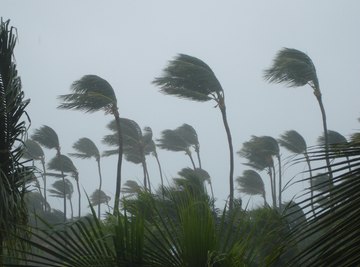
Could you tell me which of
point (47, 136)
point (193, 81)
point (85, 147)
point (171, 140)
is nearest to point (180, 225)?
point (193, 81)

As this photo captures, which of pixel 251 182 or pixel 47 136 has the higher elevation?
pixel 47 136

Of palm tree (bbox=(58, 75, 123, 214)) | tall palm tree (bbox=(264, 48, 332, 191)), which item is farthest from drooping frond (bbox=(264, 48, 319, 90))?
palm tree (bbox=(58, 75, 123, 214))

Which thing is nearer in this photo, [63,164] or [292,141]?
[292,141]

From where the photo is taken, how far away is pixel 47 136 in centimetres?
3284

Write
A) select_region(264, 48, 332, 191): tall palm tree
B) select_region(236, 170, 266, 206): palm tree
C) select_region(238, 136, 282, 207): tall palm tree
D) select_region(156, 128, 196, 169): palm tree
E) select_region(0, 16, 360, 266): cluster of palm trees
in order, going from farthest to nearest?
1. select_region(236, 170, 266, 206): palm tree
2. select_region(156, 128, 196, 169): palm tree
3. select_region(238, 136, 282, 207): tall palm tree
4. select_region(264, 48, 332, 191): tall palm tree
5. select_region(0, 16, 360, 266): cluster of palm trees

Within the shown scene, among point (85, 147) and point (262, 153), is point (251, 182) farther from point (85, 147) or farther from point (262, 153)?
point (85, 147)

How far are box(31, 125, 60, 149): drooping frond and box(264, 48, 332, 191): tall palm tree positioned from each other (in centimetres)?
1984

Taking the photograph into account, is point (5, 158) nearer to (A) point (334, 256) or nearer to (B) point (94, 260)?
(B) point (94, 260)

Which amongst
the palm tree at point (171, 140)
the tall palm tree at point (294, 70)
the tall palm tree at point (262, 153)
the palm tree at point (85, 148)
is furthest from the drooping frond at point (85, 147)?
the tall palm tree at point (294, 70)

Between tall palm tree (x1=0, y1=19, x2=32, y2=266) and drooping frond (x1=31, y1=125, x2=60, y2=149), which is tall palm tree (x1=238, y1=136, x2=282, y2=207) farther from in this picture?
tall palm tree (x1=0, y1=19, x2=32, y2=266)

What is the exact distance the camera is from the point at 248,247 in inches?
107

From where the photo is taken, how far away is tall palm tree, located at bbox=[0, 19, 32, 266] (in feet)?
12.7

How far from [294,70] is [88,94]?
8.61m

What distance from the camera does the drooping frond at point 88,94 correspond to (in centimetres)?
1825
